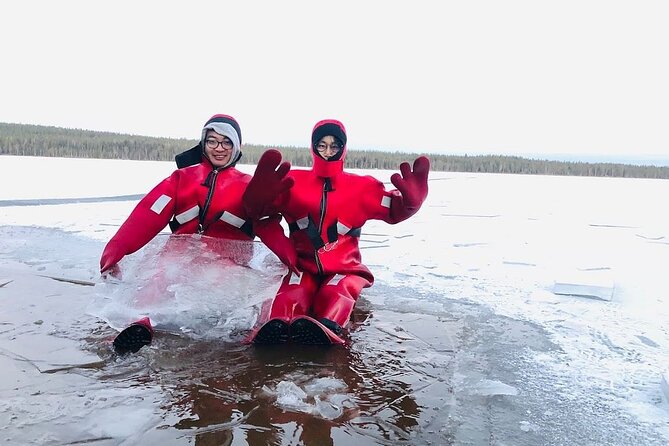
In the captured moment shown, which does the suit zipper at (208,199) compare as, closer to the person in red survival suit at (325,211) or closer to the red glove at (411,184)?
the person in red survival suit at (325,211)

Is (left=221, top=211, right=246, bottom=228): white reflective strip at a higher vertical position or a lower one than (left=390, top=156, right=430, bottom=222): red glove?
lower

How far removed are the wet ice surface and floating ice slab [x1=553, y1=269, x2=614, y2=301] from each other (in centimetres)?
5

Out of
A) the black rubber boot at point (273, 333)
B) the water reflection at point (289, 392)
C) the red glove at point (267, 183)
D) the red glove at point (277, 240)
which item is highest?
the red glove at point (267, 183)

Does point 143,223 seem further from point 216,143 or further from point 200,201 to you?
point 216,143

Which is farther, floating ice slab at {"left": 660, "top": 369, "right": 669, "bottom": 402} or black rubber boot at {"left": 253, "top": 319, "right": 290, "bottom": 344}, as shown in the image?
black rubber boot at {"left": 253, "top": 319, "right": 290, "bottom": 344}

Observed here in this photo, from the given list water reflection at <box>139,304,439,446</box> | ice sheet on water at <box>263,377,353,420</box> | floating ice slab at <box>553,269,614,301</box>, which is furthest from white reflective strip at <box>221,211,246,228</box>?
floating ice slab at <box>553,269,614,301</box>

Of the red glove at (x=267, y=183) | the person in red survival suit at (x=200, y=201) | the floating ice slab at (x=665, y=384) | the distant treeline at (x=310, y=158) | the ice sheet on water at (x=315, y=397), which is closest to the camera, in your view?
the ice sheet on water at (x=315, y=397)

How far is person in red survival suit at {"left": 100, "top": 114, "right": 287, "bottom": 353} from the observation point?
328 cm

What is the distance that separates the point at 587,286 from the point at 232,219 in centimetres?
250

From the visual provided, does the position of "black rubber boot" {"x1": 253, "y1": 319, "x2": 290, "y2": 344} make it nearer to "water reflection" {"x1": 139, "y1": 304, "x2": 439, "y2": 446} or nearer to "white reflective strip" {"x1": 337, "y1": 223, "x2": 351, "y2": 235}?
"water reflection" {"x1": 139, "y1": 304, "x2": 439, "y2": 446}

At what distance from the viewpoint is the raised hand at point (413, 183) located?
345cm

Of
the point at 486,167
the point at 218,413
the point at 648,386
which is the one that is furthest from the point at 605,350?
the point at 486,167

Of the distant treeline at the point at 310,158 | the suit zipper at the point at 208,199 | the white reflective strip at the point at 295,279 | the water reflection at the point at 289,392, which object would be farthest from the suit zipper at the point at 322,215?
the distant treeline at the point at 310,158

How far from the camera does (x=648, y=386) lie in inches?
95.3
